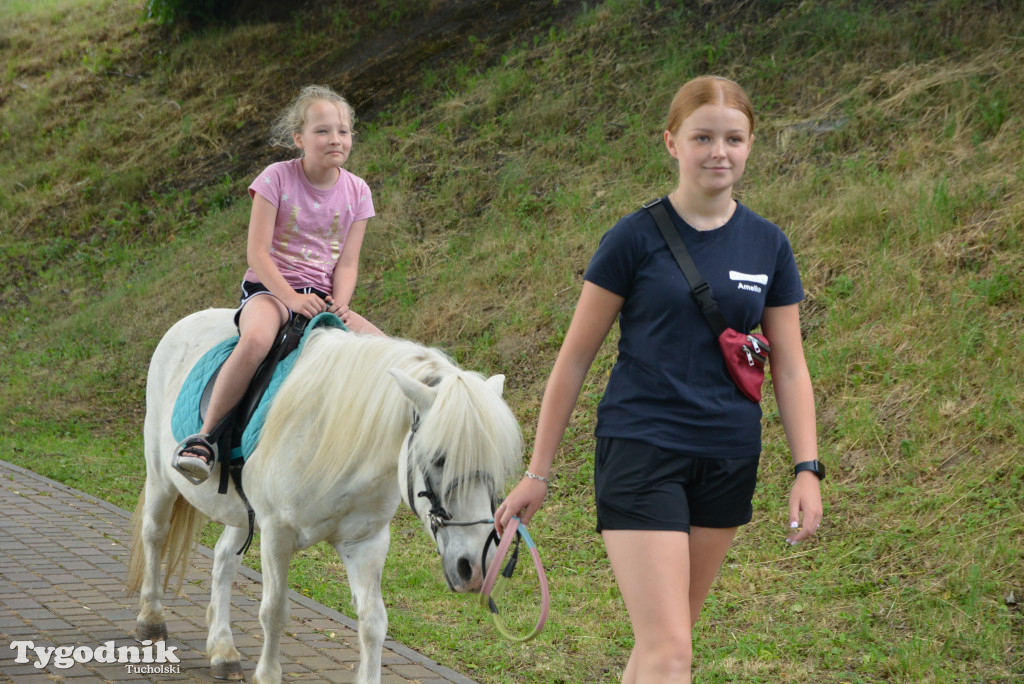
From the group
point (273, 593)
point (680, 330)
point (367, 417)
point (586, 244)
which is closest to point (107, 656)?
point (273, 593)

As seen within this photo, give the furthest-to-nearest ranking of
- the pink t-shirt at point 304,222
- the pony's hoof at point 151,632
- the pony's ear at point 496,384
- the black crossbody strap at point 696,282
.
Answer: the pony's hoof at point 151,632 → the pink t-shirt at point 304,222 → the pony's ear at point 496,384 → the black crossbody strap at point 696,282

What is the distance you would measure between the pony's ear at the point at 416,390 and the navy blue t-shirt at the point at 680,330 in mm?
1029

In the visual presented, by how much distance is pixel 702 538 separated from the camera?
2.78 meters

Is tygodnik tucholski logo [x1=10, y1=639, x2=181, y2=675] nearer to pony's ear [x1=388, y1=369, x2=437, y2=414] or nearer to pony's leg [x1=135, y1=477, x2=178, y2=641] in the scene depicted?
pony's leg [x1=135, y1=477, x2=178, y2=641]

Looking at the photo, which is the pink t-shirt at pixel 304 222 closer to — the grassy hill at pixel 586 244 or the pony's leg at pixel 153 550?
the pony's leg at pixel 153 550

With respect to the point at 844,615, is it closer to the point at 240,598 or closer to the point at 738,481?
the point at 738,481

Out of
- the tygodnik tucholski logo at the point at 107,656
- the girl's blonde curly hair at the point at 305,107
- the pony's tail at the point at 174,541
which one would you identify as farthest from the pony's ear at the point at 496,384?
the pony's tail at the point at 174,541

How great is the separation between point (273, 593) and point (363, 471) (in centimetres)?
70

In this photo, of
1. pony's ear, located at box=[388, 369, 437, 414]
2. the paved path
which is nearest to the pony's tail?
the paved path

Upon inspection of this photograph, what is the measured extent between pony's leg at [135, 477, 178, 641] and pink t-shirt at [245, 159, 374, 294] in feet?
4.31

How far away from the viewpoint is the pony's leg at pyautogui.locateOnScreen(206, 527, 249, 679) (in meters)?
4.56

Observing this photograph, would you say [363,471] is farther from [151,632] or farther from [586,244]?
[586,244]

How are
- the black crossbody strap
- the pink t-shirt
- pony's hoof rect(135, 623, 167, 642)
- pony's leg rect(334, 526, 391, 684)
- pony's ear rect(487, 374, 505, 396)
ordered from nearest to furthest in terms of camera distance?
1. the black crossbody strap
2. pony's ear rect(487, 374, 505, 396)
3. pony's leg rect(334, 526, 391, 684)
4. the pink t-shirt
5. pony's hoof rect(135, 623, 167, 642)

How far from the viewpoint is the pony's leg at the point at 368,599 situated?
4008 millimetres
